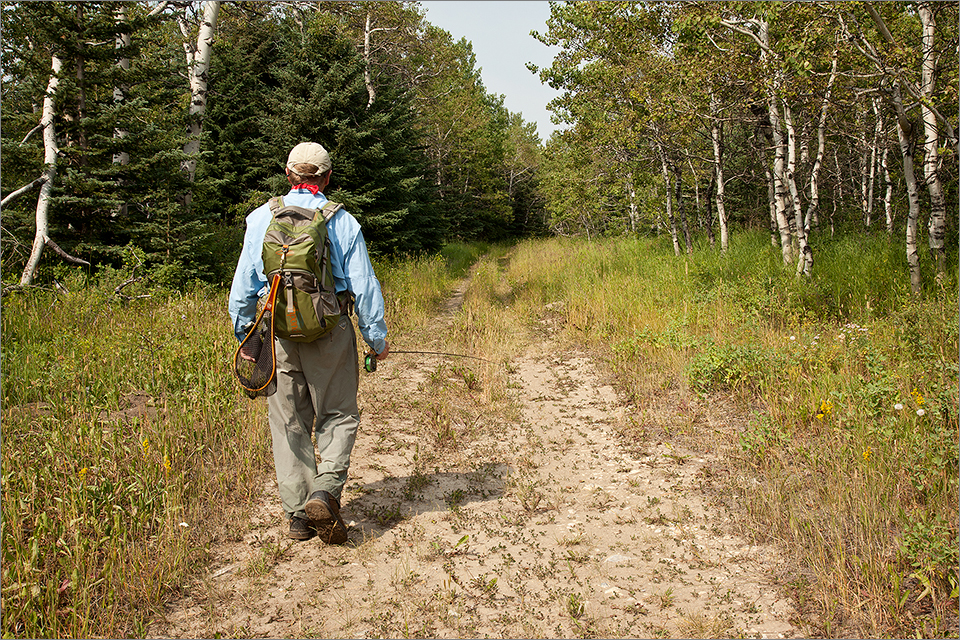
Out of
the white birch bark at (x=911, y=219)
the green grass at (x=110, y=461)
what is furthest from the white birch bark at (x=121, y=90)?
the white birch bark at (x=911, y=219)

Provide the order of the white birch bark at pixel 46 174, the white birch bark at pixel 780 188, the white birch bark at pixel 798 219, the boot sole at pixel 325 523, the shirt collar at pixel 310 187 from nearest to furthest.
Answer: the boot sole at pixel 325 523 < the shirt collar at pixel 310 187 < the white birch bark at pixel 46 174 < the white birch bark at pixel 798 219 < the white birch bark at pixel 780 188

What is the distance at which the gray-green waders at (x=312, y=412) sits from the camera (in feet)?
11.9

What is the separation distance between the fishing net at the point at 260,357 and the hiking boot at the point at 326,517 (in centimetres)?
69

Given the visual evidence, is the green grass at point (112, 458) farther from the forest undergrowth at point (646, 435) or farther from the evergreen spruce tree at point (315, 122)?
the evergreen spruce tree at point (315, 122)

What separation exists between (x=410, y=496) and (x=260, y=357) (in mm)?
1451

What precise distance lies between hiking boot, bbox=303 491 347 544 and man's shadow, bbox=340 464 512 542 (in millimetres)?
162

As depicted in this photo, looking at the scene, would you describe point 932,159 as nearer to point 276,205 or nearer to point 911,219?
point 911,219

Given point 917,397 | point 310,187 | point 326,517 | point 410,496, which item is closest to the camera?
point 326,517

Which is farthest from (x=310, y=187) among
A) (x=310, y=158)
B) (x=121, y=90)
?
(x=121, y=90)

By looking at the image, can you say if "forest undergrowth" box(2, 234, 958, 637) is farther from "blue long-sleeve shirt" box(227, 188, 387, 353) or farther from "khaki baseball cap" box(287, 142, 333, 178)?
"khaki baseball cap" box(287, 142, 333, 178)

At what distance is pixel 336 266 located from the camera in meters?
3.68

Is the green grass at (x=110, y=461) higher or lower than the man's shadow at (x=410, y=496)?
higher

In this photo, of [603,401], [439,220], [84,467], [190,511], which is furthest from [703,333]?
[439,220]

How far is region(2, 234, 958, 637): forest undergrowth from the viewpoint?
289cm
